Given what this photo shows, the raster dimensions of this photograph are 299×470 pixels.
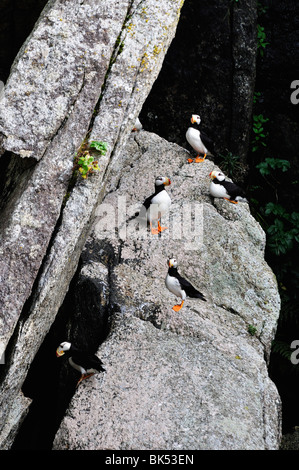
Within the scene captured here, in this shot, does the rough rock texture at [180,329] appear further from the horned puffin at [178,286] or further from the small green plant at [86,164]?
the small green plant at [86,164]

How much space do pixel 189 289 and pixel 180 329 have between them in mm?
473

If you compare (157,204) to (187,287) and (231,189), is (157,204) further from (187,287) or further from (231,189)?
(187,287)

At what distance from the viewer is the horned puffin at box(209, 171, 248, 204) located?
7344 millimetres

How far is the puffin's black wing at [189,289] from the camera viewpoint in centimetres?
576

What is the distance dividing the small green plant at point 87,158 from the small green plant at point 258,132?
238 inches

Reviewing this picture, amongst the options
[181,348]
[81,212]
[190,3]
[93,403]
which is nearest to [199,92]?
[190,3]

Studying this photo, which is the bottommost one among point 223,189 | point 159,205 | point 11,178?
point 11,178

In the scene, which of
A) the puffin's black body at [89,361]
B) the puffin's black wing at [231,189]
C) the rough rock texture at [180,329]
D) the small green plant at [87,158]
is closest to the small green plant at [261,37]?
the rough rock texture at [180,329]

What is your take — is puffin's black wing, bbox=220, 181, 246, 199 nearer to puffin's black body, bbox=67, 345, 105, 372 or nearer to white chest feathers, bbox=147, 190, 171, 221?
white chest feathers, bbox=147, 190, 171, 221

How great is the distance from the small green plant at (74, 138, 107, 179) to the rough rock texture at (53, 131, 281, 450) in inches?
54.6

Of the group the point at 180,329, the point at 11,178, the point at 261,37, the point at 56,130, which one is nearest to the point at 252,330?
the point at 180,329

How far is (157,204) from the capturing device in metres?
6.86

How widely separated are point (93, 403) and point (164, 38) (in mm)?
4449

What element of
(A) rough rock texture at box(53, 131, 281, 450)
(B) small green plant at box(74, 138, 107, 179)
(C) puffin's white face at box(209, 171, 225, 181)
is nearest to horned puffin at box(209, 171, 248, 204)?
(C) puffin's white face at box(209, 171, 225, 181)
